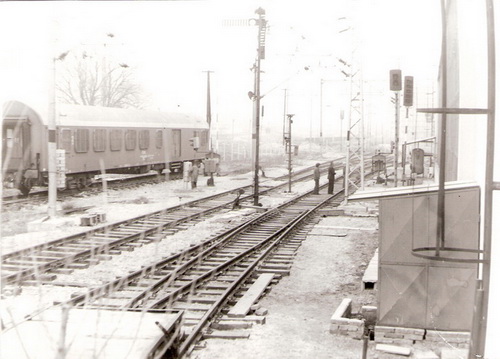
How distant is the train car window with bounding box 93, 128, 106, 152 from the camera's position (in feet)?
72.4

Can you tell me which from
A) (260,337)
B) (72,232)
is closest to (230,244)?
(72,232)

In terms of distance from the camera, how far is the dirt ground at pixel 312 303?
250 inches

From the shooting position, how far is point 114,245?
12086 millimetres

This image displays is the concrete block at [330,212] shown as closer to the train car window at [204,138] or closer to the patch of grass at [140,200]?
the patch of grass at [140,200]

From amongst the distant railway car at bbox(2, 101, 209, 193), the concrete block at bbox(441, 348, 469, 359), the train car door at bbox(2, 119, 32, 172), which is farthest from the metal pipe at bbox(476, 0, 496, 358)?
the train car door at bbox(2, 119, 32, 172)

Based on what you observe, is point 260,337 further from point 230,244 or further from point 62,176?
point 62,176

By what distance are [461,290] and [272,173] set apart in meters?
31.8

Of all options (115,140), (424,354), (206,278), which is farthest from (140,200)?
(424,354)

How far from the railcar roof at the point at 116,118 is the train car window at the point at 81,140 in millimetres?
263

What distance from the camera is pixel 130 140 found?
80.9ft

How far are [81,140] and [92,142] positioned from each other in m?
0.71

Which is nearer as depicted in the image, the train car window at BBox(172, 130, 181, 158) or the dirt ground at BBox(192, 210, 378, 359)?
the dirt ground at BBox(192, 210, 378, 359)

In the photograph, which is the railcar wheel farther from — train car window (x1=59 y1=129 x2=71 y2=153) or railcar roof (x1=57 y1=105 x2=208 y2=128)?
railcar roof (x1=57 y1=105 x2=208 y2=128)

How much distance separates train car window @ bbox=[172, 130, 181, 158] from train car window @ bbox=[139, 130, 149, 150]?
3.06m
